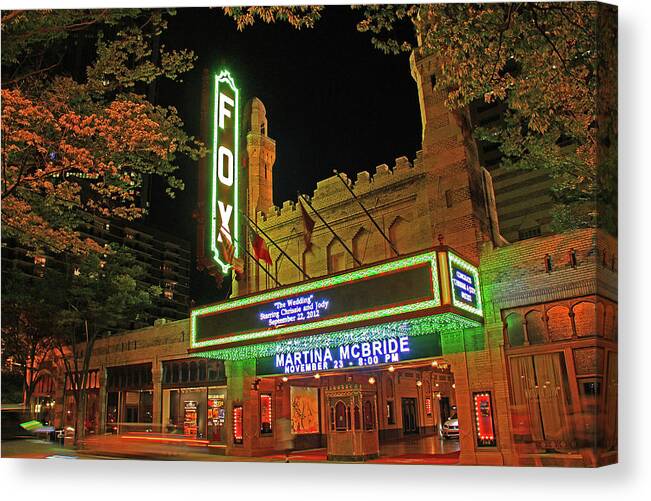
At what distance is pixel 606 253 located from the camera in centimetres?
1084

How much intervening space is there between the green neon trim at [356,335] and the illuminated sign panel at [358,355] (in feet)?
0.49

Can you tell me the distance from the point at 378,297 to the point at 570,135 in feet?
15.1

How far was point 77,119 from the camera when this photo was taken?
14.2 meters

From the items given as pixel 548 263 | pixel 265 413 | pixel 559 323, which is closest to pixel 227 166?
pixel 265 413

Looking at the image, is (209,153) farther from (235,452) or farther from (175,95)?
(235,452)

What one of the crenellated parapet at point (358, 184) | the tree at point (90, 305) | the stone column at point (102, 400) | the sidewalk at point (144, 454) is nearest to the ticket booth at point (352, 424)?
the sidewalk at point (144, 454)

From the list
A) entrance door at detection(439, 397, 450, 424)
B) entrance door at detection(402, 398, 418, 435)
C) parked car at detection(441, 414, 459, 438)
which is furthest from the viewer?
entrance door at detection(439, 397, 450, 424)

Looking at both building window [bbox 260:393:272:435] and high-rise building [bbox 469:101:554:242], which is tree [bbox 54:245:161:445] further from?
high-rise building [bbox 469:101:554:242]

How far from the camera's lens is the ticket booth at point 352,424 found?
1482cm

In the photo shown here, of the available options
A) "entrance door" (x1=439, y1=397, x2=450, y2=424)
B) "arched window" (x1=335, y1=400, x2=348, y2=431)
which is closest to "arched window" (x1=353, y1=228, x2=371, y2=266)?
"arched window" (x1=335, y1=400, x2=348, y2=431)

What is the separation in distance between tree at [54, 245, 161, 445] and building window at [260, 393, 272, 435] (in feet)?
13.5

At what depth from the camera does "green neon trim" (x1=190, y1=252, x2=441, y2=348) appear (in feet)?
37.1

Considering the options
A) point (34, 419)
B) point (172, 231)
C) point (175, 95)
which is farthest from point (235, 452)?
point (175, 95)

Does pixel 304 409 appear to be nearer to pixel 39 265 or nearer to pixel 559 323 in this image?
pixel 39 265
